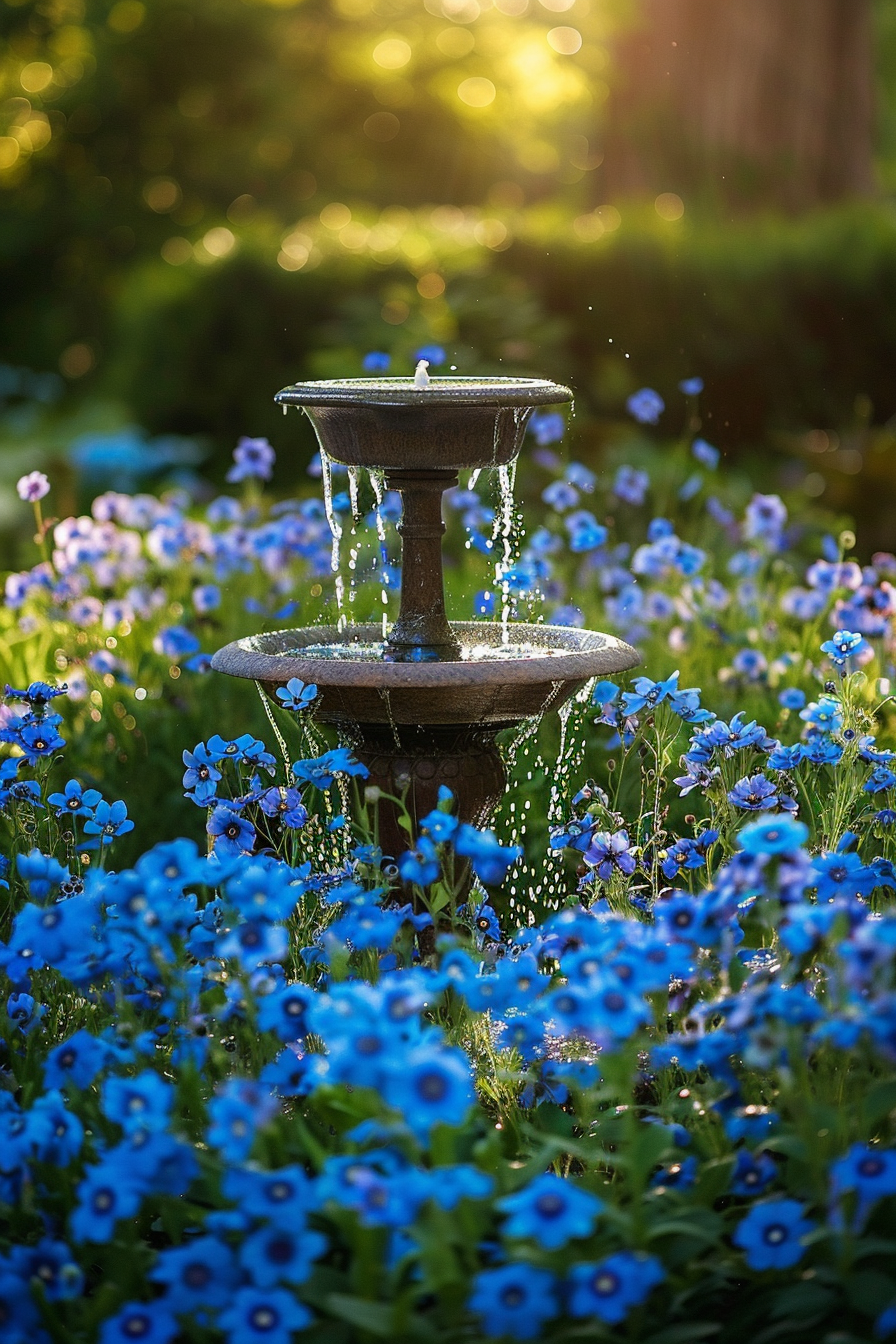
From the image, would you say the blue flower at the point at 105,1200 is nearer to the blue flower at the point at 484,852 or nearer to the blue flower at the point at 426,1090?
the blue flower at the point at 426,1090

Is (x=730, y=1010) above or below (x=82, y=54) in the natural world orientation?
below

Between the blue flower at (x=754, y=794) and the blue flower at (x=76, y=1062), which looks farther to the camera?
the blue flower at (x=754, y=794)

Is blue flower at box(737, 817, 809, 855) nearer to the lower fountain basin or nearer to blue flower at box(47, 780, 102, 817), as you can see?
the lower fountain basin

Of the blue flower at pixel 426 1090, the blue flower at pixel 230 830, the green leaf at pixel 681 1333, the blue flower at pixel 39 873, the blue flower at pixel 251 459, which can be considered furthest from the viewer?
the blue flower at pixel 251 459

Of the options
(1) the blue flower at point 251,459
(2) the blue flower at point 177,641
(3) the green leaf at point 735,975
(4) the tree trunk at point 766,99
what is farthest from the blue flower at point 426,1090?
(4) the tree trunk at point 766,99

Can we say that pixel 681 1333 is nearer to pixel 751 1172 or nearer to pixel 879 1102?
pixel 751 1172

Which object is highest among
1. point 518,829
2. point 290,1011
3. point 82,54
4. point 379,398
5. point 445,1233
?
point 82,54

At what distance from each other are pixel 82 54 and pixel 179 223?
127 inches

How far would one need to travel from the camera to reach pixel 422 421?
3.04 m

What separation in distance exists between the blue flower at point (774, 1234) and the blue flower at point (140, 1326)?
0.70 m

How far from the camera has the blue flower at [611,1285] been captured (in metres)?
1.65

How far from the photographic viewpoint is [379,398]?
2.95m

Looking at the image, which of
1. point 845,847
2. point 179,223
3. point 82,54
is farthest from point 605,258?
point 82,54

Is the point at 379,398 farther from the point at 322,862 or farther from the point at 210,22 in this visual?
the point at 210,22
